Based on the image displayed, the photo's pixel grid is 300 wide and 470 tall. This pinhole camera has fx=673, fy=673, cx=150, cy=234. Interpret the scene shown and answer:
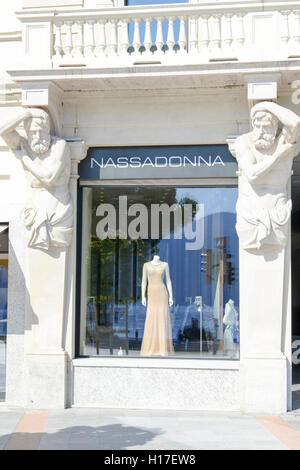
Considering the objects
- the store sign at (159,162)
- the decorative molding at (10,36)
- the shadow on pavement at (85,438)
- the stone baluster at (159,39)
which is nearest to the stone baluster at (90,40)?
the stone baluster at (159,39)

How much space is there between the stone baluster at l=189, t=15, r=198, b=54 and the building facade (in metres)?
0.04

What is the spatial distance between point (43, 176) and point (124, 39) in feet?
8.33

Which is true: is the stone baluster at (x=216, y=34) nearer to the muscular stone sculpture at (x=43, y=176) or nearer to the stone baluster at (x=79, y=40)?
the stone baluster at (x=79, y=40)

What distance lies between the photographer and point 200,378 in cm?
1056

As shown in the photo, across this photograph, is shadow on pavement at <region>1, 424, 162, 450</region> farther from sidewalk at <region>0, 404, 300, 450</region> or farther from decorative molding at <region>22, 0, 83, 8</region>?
decorative molding at <region>22, 0, 83, 8</region>

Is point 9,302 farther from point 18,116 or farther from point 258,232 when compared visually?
point 258,232

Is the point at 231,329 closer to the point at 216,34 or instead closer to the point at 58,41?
the point at 216,34

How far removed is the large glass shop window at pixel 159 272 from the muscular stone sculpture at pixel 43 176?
0.69 meters

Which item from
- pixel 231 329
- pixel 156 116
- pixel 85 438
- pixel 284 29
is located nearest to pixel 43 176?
pixel 156 116

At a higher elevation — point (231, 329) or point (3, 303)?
point (3, 303)

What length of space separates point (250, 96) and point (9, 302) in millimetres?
5147

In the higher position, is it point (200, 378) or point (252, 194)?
point (252, 194)

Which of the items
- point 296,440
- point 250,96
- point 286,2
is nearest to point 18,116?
point 250,96

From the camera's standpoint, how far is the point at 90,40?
427 inches
